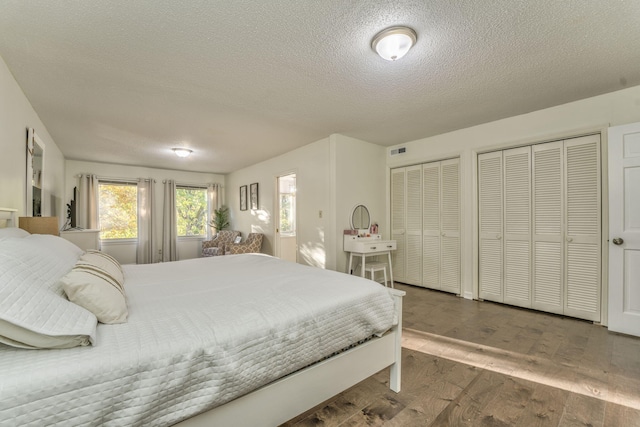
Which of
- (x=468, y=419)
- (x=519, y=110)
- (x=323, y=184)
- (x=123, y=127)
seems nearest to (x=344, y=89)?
(x=323, y=184)

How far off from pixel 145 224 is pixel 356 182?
16.5 feet

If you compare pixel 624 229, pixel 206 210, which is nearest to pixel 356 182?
pixel 624 229

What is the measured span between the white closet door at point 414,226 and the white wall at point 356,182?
425 millimetres

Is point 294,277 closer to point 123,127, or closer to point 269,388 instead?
point 269,388

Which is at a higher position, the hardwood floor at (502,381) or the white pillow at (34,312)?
the white pillow at (34,312)

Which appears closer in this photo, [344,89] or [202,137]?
[344,89]

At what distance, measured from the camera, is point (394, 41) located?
185 centimetres

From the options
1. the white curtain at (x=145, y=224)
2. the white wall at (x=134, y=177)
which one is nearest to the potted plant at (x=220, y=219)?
the white wall at (x=134, y=177)

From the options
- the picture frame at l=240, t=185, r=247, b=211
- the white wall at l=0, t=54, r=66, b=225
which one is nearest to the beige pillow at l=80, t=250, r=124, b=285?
the white wall at l=0, t=54, r=66, b=225

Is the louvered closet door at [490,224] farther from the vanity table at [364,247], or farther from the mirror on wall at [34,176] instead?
the mirror on wall at [34,176]

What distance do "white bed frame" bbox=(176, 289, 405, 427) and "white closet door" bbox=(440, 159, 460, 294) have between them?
8.43 ft

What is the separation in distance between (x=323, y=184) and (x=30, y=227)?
3.25m

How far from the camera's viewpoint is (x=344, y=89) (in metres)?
2.62

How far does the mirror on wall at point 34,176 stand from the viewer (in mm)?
2816
